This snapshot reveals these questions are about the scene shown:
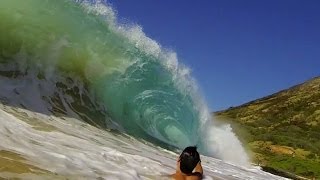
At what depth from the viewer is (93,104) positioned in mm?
16328

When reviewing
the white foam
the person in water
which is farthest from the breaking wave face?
the person in water

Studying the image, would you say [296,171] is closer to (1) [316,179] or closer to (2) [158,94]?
(1) [316,179]

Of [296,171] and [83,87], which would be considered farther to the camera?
[296,171]

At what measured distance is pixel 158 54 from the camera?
2066 cm

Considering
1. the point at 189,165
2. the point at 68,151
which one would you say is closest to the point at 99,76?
the point at 68,151

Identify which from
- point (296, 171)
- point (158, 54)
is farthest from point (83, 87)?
point (296, 171)

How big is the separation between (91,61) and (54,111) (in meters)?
5.03

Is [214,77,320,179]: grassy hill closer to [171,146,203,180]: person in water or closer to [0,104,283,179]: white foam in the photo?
[0,104,283,179]: white foam

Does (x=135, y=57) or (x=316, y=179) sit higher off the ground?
(x=135, y=57)

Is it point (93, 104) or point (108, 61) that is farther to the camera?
point (108, 61)

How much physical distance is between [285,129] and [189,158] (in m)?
52.6

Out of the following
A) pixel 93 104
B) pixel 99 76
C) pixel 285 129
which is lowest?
pixel 93 104

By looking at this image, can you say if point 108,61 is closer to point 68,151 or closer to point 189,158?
point 68,151

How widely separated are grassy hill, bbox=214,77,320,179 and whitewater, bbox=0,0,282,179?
3566 millimetres
